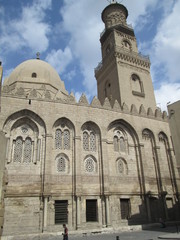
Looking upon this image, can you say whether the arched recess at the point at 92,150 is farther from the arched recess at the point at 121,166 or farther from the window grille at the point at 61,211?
the window grille at the point at 61,211

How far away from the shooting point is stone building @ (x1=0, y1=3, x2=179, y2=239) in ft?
41.7

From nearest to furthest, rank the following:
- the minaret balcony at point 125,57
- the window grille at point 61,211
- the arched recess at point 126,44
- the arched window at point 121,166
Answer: the window grille at point 61,211 < the arched window at point 121,166 < the minaret balcony at point 125,57 < the arched recess at point 126,44

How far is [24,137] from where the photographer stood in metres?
14.3

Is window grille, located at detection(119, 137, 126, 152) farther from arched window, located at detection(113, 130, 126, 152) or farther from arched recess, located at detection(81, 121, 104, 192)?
arched recess, located at detection(81, 121, 104, 192)

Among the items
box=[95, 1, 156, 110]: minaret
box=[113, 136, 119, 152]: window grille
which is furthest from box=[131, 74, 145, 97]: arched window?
box=[113, 136, 119, 152]: window grille

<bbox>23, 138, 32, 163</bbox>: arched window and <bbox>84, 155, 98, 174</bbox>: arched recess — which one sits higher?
<bbox>23, 138, 32, 163</bbox>: arched window

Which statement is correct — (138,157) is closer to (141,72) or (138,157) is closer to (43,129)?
(43,129)

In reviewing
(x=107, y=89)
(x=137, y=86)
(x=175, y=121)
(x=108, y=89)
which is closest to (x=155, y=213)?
(x=175, y=121)

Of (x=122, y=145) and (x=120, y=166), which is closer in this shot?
(x=120, y=166)

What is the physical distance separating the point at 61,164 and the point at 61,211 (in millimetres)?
2996

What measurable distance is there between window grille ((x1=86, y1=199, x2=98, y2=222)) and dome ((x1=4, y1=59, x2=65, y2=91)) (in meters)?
12.4

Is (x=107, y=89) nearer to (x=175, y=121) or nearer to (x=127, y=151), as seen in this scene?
(x=127, y=151)

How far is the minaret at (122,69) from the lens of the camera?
21.4 m

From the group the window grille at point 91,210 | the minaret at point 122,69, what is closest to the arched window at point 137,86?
the minaret at point 122,69
